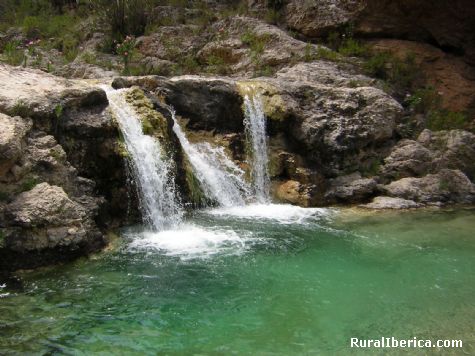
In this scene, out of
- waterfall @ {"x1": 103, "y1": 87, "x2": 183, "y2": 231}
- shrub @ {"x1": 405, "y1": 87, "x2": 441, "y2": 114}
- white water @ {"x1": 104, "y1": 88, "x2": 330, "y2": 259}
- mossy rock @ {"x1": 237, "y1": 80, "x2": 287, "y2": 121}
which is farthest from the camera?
shrub @ {"x1": 405, "y1": 87, "x2": 441, "y2": 114}

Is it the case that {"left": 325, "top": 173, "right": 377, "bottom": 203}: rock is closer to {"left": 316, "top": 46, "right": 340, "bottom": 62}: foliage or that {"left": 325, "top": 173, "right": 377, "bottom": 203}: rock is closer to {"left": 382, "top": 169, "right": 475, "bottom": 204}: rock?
{"left": 382, "top": 169, "right": 475, "bottom": 204}: rock

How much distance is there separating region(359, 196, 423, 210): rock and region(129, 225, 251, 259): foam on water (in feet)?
11.2

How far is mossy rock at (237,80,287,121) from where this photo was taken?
1022 cm

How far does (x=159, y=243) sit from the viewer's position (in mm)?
6867

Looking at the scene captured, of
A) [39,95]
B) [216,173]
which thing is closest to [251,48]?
[216,173]

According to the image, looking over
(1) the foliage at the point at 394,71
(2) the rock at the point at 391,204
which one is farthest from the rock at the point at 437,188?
(1) the foliage at the point at 394,71

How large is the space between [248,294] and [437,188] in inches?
249

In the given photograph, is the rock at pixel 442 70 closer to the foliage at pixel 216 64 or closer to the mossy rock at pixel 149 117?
the foliage at pixel 216 64

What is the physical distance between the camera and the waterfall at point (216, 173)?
30.7 ft

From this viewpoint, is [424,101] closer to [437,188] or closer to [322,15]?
[437,188]

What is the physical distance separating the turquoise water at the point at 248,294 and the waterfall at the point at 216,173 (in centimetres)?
175

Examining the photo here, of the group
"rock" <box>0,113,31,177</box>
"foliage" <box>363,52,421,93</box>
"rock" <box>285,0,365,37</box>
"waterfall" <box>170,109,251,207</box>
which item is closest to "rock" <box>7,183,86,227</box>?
"rock" <box>0,113,31,177</box>

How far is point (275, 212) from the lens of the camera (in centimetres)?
888

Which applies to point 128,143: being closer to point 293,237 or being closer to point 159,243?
point 159,243
